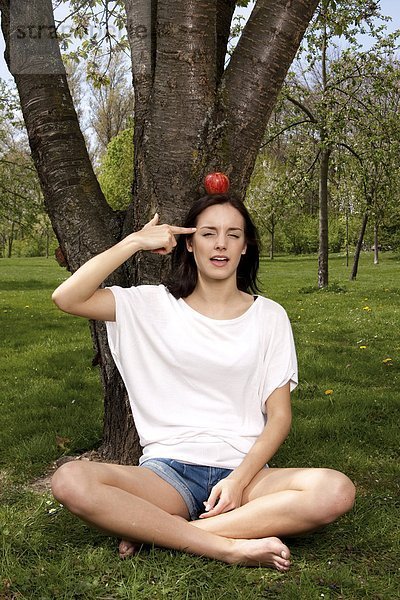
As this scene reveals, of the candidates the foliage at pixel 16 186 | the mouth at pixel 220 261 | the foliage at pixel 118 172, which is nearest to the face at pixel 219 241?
the mouth at pixel 220 261

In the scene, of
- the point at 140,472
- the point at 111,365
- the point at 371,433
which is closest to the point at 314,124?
the point at 371,433

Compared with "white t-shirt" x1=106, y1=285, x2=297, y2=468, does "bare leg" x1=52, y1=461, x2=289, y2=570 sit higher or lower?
lower

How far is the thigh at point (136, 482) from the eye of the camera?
9.18ft

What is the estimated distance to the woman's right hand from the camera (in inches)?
125

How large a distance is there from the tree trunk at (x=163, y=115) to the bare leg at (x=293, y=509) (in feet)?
3.24

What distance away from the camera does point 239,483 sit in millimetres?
2965

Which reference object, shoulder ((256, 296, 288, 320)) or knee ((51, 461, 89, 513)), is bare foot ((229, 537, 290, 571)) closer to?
knee ((51, 461, 89, 513))

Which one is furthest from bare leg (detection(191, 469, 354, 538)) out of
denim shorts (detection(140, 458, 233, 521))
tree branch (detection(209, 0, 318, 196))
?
tree branch (detection(209, 0, 318, 196))

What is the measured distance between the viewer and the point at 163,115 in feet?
11.8

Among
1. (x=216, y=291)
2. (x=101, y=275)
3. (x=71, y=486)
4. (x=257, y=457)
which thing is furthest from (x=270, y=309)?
(x=71, y=486)

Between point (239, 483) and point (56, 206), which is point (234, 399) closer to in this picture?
point (239, 483)

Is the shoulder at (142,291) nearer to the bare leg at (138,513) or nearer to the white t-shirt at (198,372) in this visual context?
the white t-shirt at (198,372)

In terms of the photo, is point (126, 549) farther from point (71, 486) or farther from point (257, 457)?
point (257, 457)

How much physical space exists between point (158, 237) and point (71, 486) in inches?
43.5
